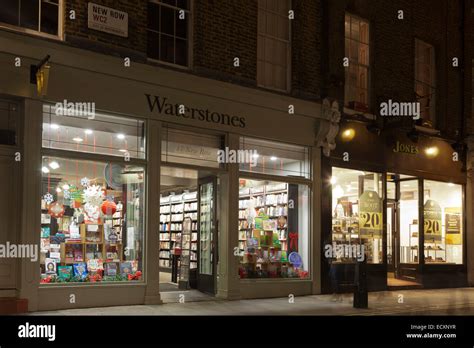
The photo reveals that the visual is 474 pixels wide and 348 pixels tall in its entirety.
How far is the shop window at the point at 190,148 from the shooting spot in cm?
1386

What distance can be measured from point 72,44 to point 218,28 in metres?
3.87

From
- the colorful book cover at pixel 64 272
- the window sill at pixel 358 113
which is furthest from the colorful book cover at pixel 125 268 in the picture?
the window sill at pixel 358 113

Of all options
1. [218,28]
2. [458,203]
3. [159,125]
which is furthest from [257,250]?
[458,203]

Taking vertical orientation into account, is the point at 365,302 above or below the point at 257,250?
below

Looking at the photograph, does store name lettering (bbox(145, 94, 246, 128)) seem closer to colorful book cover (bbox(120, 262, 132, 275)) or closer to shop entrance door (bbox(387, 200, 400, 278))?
colorful book cover (bbox(120, 262, 132, 275))

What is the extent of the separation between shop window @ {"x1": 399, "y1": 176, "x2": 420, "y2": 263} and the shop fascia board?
14.7 ft

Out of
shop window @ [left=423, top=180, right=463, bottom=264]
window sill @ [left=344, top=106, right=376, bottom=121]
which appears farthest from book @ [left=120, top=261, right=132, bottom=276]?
shop window @ [left=423, top=180, right=463, bottom=264]

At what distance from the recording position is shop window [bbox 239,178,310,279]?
50.3 ft

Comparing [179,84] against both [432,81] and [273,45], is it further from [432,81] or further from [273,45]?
[432,81]

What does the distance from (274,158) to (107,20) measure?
5.64 meters

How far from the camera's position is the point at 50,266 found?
12062 millimetres

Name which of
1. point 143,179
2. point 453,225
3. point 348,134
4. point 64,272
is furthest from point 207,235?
point 453,225
